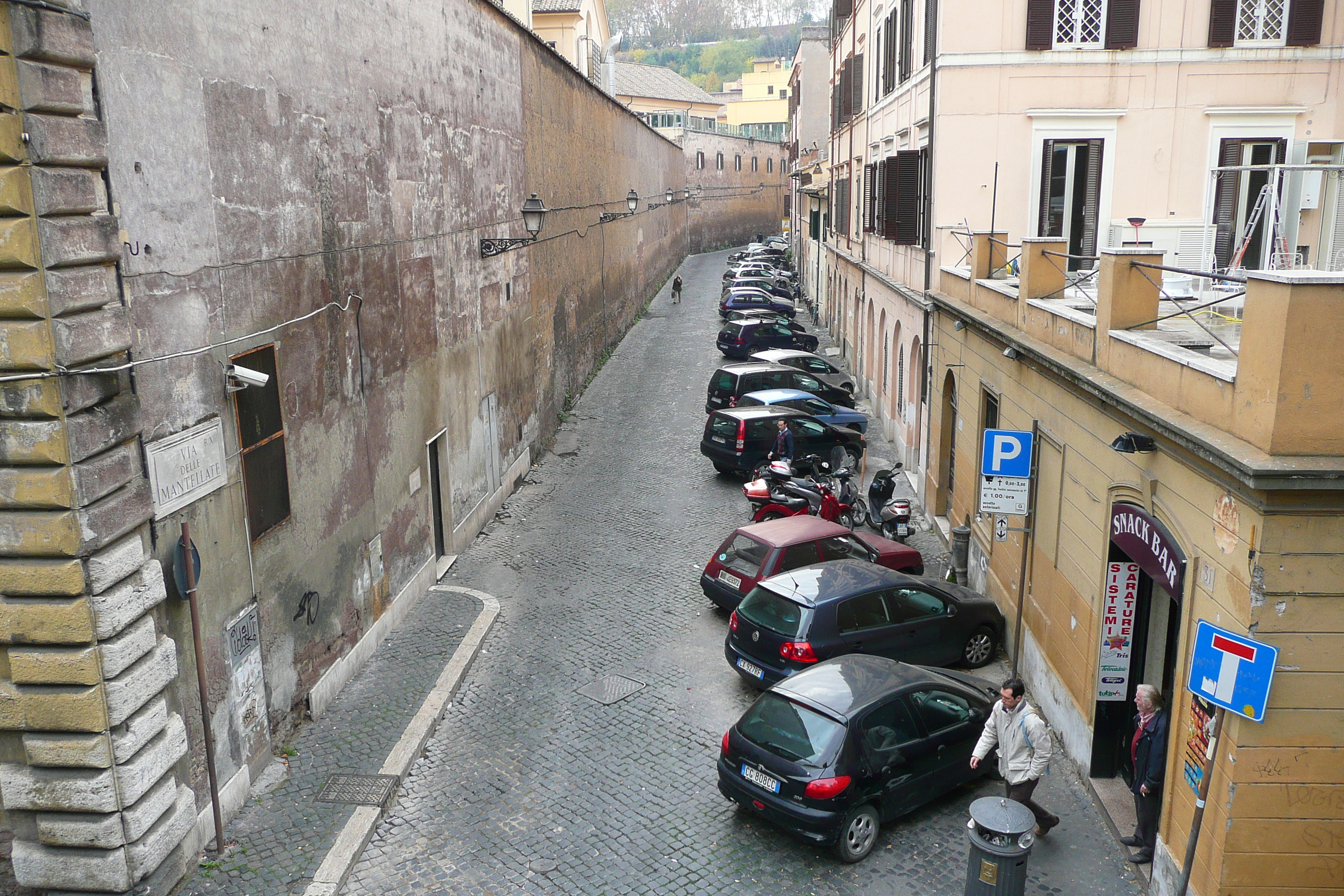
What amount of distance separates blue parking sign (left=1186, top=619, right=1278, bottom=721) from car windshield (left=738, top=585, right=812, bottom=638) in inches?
179

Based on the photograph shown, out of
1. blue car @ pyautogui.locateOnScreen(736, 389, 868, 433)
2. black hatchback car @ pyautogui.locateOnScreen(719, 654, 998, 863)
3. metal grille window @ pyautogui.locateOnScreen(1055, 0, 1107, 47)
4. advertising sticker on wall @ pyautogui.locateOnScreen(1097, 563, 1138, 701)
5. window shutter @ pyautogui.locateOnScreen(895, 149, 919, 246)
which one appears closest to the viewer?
black hatchback car @ pyautogui.locateOnScreen(719, 654, 998, 863)

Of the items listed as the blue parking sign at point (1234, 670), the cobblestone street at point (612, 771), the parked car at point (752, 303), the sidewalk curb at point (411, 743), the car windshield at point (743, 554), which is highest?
the blue parking sign at point (1234, 670)

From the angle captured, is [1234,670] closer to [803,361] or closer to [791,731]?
[791,731]

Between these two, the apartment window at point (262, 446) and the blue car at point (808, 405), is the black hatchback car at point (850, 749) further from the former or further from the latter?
the blue car at point (808, 405)

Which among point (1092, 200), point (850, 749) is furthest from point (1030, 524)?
point (1092, 200)

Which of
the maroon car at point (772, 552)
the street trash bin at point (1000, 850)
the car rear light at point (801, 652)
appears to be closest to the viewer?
the street trash bin at point (1000, 850)

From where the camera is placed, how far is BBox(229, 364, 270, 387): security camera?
337 inches

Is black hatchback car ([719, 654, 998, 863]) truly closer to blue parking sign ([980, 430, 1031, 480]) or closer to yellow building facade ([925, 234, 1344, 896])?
yellow building facade ([925, 234, 1344, 896])

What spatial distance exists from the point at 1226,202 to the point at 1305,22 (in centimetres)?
307

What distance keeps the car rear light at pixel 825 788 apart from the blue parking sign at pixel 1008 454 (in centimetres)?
424

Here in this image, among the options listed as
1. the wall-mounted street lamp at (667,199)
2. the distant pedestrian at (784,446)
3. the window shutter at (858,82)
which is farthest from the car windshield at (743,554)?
the wall-mounted street lamp at (667,199)

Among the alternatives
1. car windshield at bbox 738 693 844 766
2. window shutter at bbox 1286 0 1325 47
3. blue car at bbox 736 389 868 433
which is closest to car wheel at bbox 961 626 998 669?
car windshield at bbox 738 693 844 766

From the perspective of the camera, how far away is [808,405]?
856 inches

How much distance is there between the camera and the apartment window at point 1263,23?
1627cm
